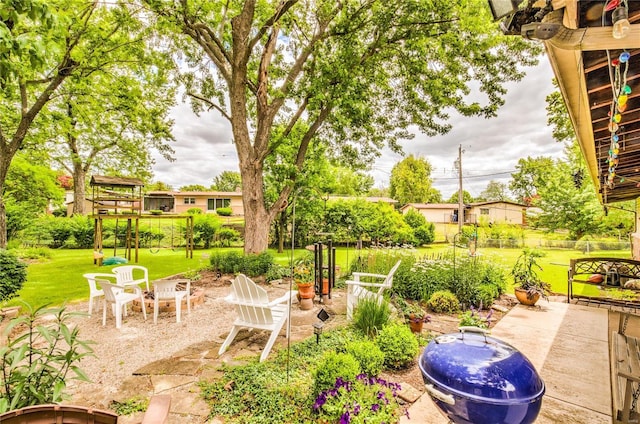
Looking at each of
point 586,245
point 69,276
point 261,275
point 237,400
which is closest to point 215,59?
point 261,275

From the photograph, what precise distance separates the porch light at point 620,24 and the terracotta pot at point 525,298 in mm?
5419

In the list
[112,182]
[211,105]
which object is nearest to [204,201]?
[112,182]

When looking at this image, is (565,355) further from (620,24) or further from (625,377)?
(620,24)

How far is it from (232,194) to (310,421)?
83.7ft

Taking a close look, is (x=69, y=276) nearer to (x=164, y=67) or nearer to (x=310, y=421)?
(x=164, y=67)

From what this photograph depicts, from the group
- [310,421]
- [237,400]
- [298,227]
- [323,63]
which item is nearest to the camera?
[310,421]

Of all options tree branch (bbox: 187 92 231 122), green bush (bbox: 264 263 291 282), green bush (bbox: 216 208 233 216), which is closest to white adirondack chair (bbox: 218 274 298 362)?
green bush (bbox: 264 263 291 282)

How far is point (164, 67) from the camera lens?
338 inches

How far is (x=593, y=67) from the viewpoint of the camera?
1.82 m

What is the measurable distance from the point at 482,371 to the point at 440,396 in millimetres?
237

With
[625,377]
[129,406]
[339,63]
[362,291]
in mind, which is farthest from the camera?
[339,63]

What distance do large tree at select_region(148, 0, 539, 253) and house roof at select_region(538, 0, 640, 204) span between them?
16.1ft

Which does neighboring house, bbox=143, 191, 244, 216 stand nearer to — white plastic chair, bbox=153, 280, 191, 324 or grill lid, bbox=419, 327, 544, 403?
white plastic chair, bbox=153, 280, 191, 324

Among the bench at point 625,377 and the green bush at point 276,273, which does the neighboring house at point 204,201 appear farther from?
the bench at point 625,377
